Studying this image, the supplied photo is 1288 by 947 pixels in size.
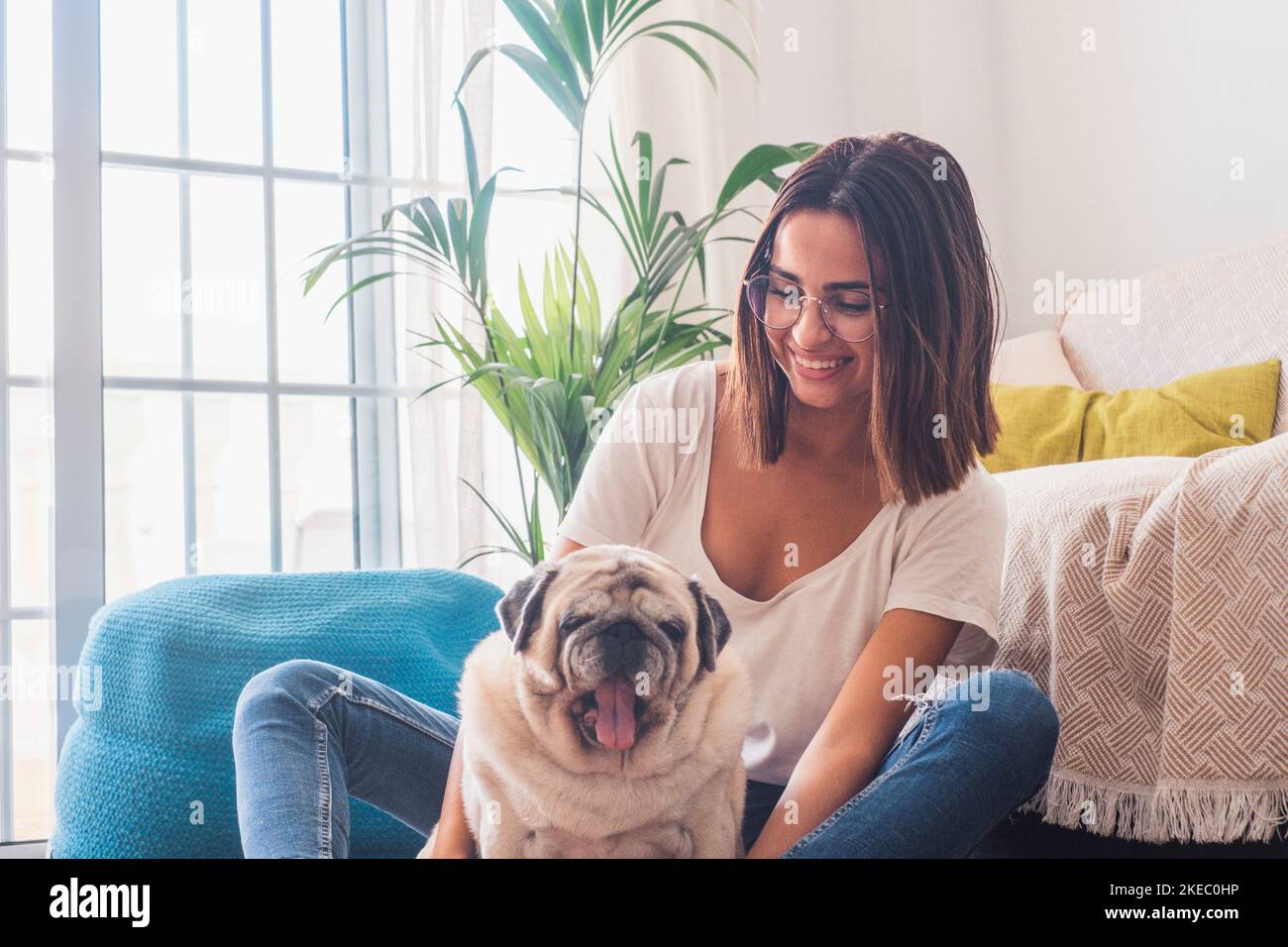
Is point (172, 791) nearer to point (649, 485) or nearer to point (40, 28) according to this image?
point (649, 485)

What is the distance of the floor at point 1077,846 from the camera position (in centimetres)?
104

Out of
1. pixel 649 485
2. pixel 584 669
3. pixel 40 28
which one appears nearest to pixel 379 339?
pixel 40 28

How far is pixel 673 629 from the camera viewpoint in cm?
83

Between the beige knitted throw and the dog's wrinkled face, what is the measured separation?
51 centimetres

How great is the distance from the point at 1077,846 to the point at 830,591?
442 millimetres

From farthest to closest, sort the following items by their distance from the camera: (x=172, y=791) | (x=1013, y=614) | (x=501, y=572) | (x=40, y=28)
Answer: (x=501, y=572) < (x=40, y=28) < (x=172, y=791) < (x=1013, y=614)

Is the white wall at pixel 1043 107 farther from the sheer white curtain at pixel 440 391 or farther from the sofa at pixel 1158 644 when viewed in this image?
the sofa at pixel 1158 644

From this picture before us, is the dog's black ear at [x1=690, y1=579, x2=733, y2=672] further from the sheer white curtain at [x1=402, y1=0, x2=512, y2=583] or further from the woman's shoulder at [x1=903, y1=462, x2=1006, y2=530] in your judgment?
the sheer white curtain at [x1=402, y1=0, x2=512, y2=583]

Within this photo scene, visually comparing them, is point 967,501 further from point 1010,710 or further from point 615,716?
point 615,716

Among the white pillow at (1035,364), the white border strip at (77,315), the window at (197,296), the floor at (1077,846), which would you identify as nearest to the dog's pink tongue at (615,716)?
the floor at (1077,846)

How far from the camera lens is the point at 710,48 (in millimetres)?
2639

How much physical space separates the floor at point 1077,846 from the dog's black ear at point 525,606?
1.81 ft
